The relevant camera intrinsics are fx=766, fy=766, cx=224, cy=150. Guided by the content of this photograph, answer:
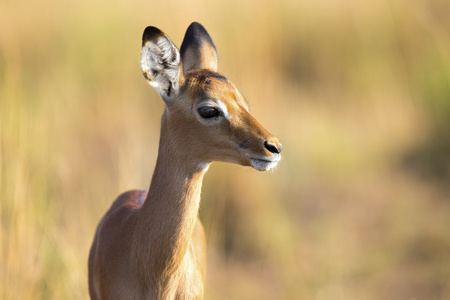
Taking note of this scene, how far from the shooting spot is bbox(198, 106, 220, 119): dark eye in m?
3.78

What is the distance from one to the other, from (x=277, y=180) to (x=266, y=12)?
1890 mm

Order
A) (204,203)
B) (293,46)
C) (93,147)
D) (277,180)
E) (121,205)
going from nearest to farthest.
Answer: (121,205)
(204,203)
(277,180)
(93,147)
(293,46)

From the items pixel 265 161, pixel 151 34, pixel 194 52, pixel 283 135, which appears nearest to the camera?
pixel 265 161

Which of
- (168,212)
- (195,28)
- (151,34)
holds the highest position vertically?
(195,28)

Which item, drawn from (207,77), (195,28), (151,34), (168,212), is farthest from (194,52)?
(168,212)

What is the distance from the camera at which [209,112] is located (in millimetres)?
3783

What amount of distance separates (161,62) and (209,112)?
13.8 inches

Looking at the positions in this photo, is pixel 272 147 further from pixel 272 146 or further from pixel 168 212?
pixel 168 212

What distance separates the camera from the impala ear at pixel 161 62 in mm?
3734

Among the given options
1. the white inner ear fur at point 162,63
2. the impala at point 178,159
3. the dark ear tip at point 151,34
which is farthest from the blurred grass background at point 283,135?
the dark ear tip at point 151,34

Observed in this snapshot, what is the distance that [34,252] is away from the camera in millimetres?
5516

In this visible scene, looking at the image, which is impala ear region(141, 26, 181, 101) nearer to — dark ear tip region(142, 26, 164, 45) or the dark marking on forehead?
dark ear tip region(142, 26, 164, 45)

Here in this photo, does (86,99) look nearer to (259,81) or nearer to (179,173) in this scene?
(259,81)

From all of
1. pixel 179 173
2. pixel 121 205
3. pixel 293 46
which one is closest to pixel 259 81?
pixel 293 46
